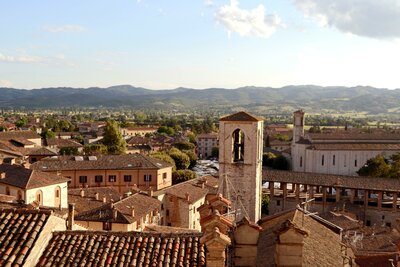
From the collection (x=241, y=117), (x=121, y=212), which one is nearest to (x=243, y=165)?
→ (x=241, y=117)

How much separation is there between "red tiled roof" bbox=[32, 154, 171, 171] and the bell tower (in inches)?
1274

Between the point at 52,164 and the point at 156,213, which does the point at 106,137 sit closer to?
the point at 52,164

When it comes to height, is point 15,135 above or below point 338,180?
above

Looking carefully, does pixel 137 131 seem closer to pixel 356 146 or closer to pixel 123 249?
pixel 356 146

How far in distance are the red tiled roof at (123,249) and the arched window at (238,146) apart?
54.6 feet

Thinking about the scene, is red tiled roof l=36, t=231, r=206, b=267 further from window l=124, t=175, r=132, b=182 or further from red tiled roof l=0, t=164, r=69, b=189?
window l=124, t=175, r=132, b=182

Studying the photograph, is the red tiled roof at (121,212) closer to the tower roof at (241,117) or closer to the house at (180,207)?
the house at (180,207)

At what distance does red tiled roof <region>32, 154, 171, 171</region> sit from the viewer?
180 ft

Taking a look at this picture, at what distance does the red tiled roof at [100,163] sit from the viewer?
5488 cm

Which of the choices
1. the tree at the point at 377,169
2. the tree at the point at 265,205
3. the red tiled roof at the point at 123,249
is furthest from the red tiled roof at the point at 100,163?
the red tiled roof at the point at 123,249

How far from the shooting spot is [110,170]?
55781 mm

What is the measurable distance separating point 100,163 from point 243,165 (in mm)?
34687

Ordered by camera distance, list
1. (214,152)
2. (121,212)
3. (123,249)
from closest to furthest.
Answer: (123,249), (121,212), (214,152)

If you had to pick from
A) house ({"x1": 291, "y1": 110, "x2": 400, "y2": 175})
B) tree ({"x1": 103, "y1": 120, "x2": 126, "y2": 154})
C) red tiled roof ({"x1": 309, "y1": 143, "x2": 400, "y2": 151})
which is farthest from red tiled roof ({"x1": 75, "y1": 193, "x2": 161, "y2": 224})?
red tiled roof ({"x1": 309, "y1": 143, "x2": 400, "y2": 151})
